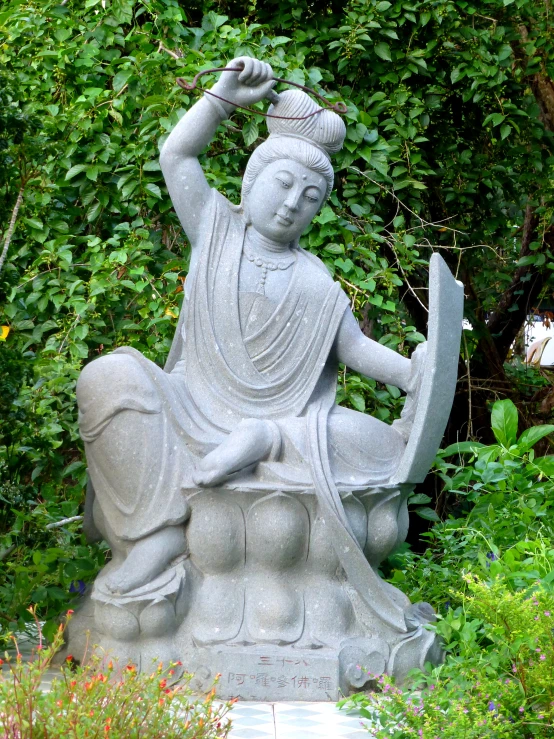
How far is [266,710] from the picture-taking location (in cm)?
401

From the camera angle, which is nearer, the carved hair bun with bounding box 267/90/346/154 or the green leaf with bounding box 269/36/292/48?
the carved hair bun with bounding box 267/90/346/154

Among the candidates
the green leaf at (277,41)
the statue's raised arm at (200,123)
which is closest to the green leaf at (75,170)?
the green leaf at (277,41)

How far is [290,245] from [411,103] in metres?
1.95

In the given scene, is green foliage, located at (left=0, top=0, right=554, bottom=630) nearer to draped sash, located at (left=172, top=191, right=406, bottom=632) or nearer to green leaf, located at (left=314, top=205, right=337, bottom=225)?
green leaf, located at (left=314, top=205, right=337, bottom=225)

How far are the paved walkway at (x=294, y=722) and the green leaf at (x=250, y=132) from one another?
2.74 metres

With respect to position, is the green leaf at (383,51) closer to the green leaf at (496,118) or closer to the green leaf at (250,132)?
the green leaf at (496,118)

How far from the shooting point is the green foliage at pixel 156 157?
5.70 m

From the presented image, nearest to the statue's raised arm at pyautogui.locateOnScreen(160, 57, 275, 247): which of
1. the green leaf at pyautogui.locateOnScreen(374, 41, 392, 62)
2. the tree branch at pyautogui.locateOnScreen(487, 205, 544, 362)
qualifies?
the green leaf at pyautogui.locateOnScreen(374, 41, 392, 62)

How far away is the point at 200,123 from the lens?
4492 millimetres

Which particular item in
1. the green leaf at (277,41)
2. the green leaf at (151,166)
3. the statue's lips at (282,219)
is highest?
the green leaf at (277,41)

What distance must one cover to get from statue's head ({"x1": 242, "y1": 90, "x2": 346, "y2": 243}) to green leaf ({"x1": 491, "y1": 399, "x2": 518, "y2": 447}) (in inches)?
66.1

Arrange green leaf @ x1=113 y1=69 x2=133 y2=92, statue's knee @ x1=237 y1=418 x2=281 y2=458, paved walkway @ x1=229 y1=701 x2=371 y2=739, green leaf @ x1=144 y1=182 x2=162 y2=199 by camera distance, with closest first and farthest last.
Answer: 1. paved walkway @ x1=229 y1=701 x2=371 y2=739
2. statue's knee @ x1=237 y1=418 x2=281 y2=458
3. green leaf @ x1=144 y1=182 x2=162 y2=199
4. green leaf @ x1=113 y1=69 x2=133 y2=92

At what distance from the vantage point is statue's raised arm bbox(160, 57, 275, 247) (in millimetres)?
4469

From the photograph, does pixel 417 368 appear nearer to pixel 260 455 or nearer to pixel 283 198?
pixel 260 455
